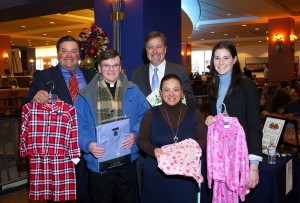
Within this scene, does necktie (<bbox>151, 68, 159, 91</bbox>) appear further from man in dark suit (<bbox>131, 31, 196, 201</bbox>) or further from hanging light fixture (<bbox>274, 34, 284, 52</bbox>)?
hanging light fixture (<bbox>274, 34, 284, 52</bbox>)

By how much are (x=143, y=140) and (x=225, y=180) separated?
712mm

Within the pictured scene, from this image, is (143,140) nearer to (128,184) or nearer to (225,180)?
(128,184)

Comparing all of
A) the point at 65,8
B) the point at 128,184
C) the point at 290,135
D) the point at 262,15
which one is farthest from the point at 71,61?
the point at 262,15

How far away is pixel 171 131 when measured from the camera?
8.73 feet

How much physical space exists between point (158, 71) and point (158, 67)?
4cm

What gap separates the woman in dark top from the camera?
8.69 ft

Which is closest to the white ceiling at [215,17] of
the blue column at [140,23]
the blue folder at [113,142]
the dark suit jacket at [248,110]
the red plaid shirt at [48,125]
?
the blue column at [140,23]

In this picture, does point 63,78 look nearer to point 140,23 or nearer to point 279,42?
point 140,23

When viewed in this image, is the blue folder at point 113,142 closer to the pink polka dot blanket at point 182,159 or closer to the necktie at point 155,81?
the pink polka dot blanket at point 182,159

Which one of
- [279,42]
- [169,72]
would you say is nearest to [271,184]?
[169,72]

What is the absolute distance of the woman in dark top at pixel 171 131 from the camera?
8.69ft

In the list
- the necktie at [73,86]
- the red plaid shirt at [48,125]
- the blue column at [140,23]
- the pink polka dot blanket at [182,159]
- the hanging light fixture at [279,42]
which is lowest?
the pink polka dot blanket at [182,159]

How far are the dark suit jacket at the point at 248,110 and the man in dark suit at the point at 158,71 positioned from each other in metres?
0.61

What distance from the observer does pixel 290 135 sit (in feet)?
14.4
